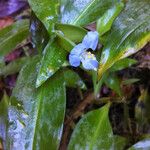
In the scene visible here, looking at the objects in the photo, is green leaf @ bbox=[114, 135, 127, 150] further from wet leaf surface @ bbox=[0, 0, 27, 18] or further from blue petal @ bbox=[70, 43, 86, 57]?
wet leaf surface @ bbox=[0, 0, 27, 18]

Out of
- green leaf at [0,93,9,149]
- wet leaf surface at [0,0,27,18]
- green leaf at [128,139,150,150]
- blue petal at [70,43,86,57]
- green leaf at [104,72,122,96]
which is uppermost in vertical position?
wet leaf surface at [0,0,27,18]

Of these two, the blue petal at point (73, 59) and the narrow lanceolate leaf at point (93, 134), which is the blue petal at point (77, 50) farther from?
the narrow lanceolate leaf at point (93, 134)

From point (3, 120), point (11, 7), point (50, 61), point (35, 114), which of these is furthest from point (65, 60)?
point (11, 7)

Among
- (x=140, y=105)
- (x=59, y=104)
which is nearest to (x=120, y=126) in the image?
(x=140, y=105)

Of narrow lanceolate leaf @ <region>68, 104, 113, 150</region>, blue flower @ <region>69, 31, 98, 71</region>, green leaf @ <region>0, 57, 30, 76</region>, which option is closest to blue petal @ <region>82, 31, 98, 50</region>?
blue flower @ <region>69, 31, 98, 71</region>

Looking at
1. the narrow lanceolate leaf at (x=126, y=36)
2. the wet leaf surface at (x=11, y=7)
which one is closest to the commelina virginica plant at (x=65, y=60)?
the narrow lanceolate leaf at (x=126, y=36)
